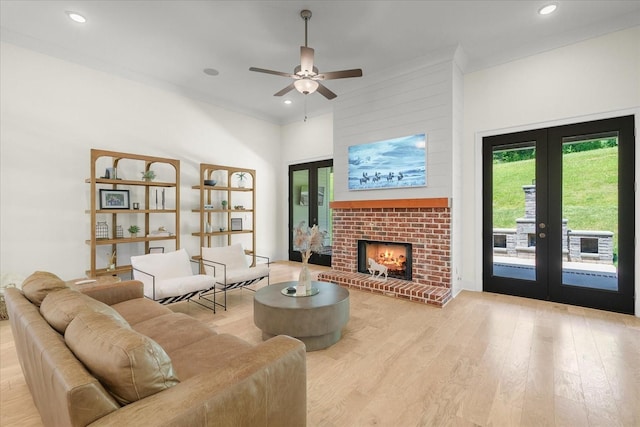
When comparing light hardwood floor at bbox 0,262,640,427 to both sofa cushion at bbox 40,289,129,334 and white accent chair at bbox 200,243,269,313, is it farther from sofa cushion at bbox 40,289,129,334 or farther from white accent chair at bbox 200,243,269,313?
sofa cushion at bbox 40,289,129,334

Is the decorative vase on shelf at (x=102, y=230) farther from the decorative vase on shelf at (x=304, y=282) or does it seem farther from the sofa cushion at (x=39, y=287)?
the decorative vase on shelf at (x=304, y=282)

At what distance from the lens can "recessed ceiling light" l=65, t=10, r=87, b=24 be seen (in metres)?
3.23

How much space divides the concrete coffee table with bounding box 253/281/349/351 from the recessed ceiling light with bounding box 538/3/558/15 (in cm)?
371

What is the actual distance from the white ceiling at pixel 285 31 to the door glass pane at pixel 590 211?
1374mm

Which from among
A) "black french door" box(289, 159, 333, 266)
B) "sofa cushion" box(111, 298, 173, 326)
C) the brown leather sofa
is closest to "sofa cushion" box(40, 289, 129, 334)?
the brown leather sofa

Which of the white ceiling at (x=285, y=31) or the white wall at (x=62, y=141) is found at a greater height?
the white ceiling at (x=285, y=31)

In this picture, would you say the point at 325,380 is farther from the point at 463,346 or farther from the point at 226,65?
the point at 226,65

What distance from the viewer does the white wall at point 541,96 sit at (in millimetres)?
3391

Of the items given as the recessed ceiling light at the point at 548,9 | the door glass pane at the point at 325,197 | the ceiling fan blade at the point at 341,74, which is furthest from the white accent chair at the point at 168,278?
the recessed ceiling light at the point at 548,9

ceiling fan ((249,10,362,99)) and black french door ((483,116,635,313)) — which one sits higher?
ceiling fan ((249,10,362,99))

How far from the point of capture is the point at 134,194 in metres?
4.56

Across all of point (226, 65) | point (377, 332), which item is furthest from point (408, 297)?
point (226, 65)

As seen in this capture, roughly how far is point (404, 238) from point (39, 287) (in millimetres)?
4013

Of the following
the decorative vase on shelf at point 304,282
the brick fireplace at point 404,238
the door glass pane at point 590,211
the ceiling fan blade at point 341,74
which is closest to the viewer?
the decorative vase on shelf at point 304,282
